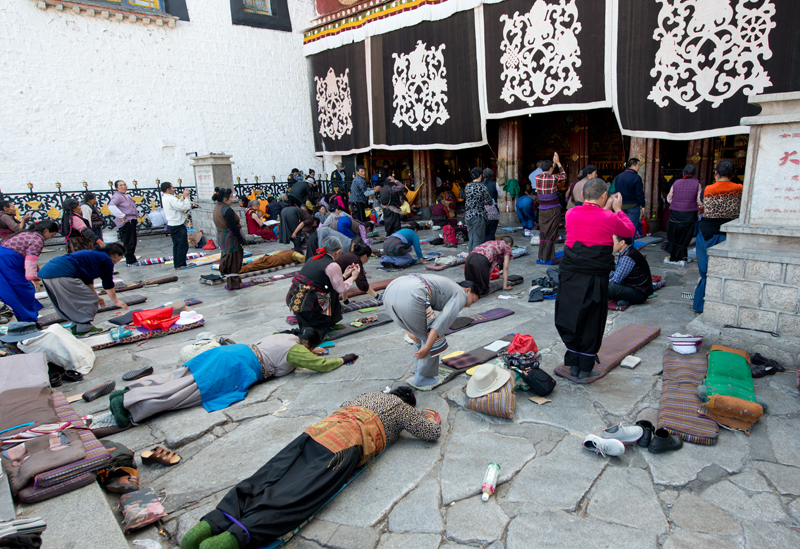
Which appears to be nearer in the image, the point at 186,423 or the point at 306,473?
the point at 306,473

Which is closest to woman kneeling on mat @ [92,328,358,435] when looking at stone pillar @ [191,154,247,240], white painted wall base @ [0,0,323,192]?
stone pillar @ [191,154,247,240]

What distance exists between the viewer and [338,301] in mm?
5613

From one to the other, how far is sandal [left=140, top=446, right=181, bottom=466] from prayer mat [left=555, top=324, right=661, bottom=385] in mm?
3186

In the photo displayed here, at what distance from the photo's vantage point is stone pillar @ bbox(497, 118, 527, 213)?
11852 millimetres

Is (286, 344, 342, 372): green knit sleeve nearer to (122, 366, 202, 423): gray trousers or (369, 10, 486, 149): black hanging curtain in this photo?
(122, 366, 202, 423): gray trousers

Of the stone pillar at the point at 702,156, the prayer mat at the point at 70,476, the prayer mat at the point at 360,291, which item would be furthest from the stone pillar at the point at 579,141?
the prayer mat at the point at 70,476

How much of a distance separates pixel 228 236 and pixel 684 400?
7103 mm

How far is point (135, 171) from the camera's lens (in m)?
13.6

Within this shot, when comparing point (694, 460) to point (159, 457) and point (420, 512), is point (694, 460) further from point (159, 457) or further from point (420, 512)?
point (159, 457)

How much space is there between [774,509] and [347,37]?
14352 millimetres

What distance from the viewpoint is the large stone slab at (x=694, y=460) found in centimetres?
283

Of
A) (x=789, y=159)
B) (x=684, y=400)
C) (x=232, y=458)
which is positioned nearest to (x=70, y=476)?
(x=232, y=458)

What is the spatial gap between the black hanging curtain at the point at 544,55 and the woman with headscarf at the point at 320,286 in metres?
6.24

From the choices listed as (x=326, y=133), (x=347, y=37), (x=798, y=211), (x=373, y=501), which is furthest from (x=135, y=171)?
(x=798, y=211)
